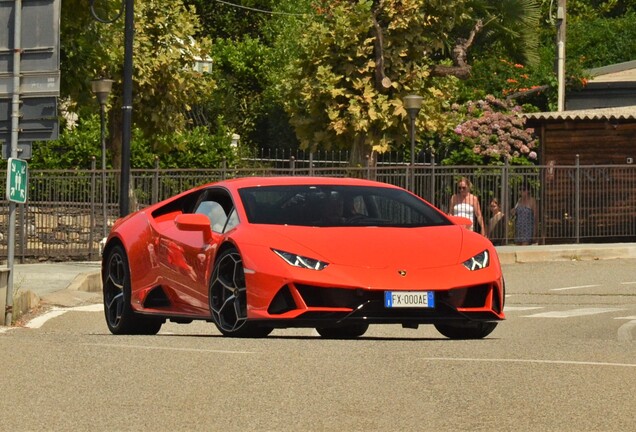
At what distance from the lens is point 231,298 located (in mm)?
13562

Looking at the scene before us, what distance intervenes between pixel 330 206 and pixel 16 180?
7.07m

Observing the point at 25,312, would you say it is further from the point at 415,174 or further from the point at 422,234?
the point at 415,174

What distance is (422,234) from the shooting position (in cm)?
1359

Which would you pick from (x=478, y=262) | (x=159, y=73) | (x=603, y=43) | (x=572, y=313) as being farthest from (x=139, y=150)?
(x=478, y=262)

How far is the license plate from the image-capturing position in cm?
1308

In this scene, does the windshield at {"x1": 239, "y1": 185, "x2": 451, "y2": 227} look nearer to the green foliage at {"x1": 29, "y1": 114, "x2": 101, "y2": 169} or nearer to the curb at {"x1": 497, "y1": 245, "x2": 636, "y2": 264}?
the curb at {"x1": 497, "y1": 245, "x2": 636, "y2": 264}

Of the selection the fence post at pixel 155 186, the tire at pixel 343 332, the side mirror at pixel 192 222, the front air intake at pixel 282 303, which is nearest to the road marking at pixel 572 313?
the tire at pixel 343 332

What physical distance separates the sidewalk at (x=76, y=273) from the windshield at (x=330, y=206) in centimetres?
606

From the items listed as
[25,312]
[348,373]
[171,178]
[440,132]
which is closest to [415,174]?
[171,178]

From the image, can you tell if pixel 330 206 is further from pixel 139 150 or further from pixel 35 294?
pixel 139 150

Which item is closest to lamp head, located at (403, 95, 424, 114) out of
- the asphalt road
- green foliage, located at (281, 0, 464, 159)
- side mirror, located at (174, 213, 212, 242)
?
green foliage, located at (281, 0, 464, 159)

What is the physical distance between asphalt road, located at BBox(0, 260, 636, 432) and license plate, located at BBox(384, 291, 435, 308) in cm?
30

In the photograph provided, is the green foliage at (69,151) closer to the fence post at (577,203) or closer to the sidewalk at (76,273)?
A: the fence post at (577,203)

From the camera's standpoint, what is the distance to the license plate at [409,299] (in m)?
13.1
